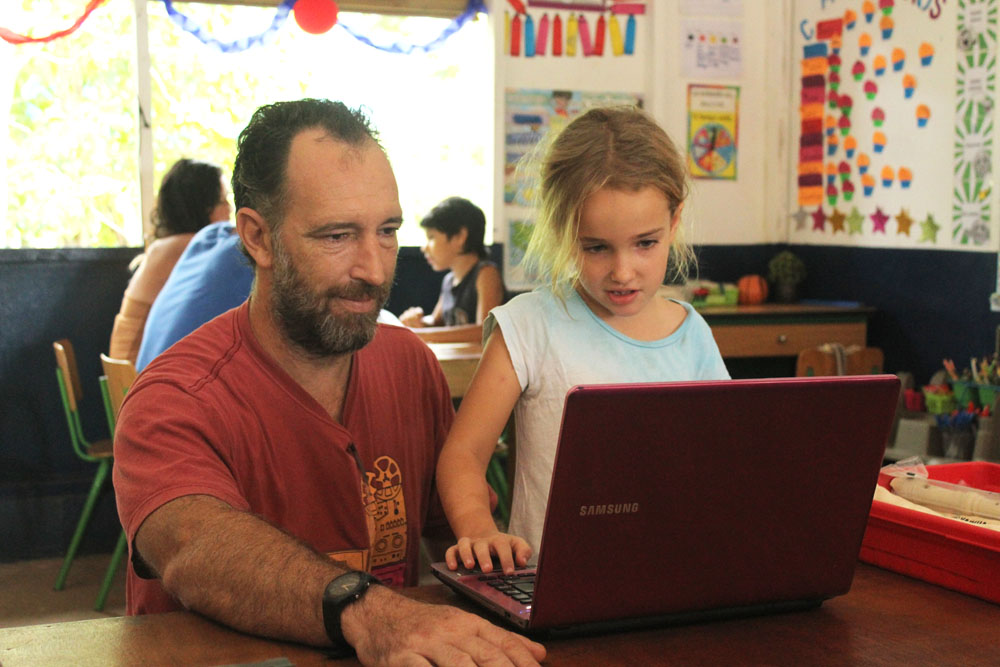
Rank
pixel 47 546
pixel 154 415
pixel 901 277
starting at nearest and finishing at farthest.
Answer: pixel 154 415 → pixel 47 546 → pixel 901 277

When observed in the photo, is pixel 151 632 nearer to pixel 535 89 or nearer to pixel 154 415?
pixel 154 415

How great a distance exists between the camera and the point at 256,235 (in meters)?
1.48

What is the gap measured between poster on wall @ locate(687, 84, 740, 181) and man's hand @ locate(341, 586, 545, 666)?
4.53 m

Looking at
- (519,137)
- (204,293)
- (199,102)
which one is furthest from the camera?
(519,137)

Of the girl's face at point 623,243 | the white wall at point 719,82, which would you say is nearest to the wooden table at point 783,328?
the white wall at point 719,82

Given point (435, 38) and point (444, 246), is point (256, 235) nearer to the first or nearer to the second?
point (444, 246)

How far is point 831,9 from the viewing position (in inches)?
196

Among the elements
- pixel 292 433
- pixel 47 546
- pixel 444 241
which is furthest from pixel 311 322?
pixel 47 546

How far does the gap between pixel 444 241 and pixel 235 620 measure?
3.40m

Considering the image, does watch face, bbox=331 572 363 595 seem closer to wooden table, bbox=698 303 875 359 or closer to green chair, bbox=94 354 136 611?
green chair, bbox=94 354 136 611

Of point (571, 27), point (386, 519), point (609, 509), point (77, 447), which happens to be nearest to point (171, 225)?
point (77, 447)

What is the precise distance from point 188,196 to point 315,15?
1237 mm

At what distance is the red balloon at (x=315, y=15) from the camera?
4566 mm

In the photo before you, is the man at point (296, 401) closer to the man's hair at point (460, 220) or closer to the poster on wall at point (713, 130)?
the man's hair at point (460, 220)
